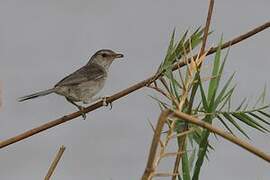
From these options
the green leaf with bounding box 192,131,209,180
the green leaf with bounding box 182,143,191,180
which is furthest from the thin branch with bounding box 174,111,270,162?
the green leaf with bounding box 182,143,191,180

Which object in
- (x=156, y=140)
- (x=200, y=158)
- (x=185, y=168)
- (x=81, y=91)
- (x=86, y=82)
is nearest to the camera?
(x=156, y=140)

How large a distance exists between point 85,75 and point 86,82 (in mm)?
121

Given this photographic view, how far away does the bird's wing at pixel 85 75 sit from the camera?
15.5 ft

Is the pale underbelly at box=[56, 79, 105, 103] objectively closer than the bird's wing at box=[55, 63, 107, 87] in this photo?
Yes

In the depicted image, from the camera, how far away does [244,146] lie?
2.76ft

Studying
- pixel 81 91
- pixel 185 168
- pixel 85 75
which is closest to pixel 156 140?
pixel 185 168

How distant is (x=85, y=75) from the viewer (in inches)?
197

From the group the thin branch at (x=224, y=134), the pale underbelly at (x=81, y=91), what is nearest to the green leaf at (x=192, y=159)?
the thin branch at (x=224, y=134)

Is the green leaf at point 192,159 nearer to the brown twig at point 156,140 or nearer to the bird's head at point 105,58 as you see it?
the brown twig at point 156,140

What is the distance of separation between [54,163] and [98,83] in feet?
11.8

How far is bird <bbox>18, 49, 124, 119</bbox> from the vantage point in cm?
462

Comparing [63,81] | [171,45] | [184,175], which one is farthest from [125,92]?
[63,81]

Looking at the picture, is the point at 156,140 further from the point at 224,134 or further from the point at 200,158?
the point at 200,158

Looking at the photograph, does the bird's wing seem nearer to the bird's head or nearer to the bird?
the bird
